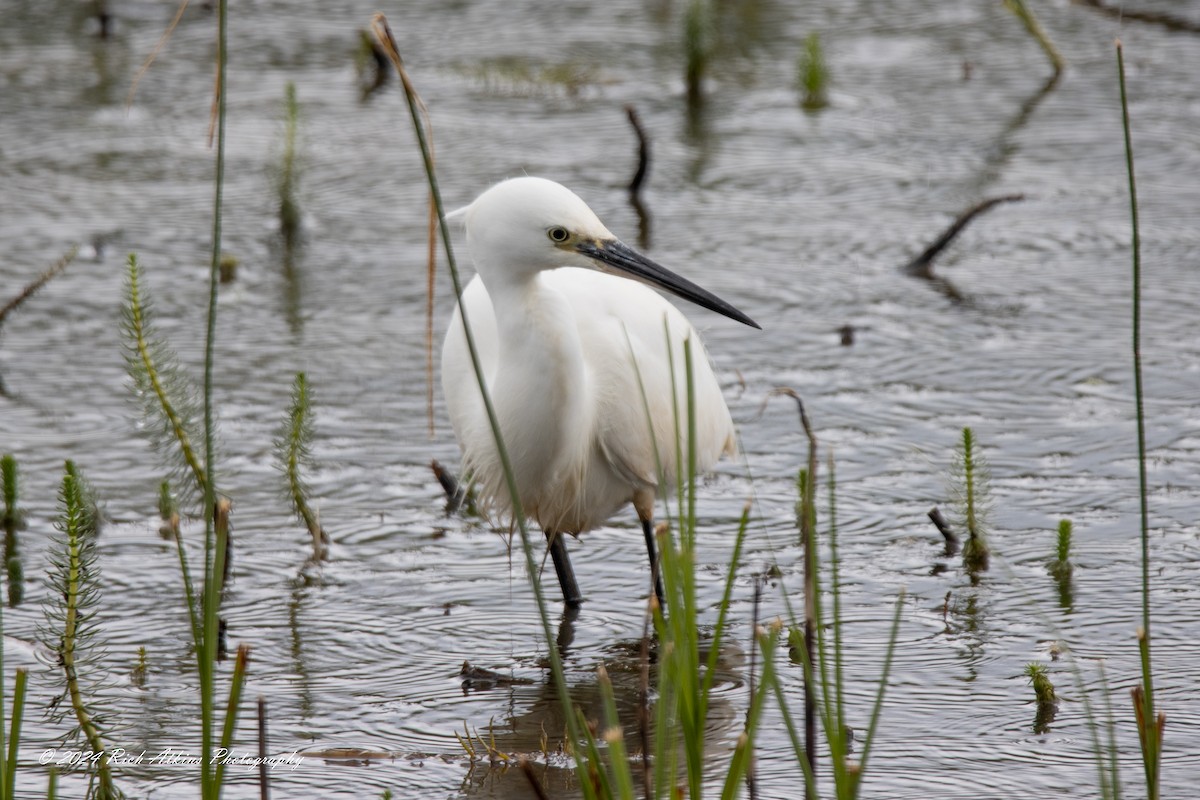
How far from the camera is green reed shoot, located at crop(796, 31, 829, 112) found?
670cm

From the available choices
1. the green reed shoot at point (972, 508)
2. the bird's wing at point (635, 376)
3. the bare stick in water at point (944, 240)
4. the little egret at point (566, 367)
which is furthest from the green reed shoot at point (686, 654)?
the bare stick in water at point (944, 240)

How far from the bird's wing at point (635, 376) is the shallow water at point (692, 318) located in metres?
0.30

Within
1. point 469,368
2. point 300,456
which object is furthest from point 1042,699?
point 300,456

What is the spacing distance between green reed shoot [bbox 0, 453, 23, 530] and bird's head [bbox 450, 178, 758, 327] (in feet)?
4.13

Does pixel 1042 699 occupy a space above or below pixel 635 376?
below

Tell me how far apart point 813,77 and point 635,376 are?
3.69 meters

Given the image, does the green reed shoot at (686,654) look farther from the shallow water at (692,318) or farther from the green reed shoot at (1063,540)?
the green reed shoot at (1063,540)

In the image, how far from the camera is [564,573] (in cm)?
348

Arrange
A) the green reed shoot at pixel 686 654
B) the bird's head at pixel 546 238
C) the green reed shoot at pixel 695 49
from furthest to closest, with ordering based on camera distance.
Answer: the green reed shoot at pixel 695 49, the bird's head at pixel 546 238, the green reed shoot at pixel 686 654

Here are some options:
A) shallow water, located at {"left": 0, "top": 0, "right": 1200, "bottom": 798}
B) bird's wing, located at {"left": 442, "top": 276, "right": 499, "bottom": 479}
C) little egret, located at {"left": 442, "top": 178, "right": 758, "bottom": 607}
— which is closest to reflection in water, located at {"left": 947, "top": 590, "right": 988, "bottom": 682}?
shallow water, located at {"left": 0, "top": 0, "right": 1200, "bottom": 798}

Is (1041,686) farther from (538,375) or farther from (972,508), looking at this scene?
(538,375)

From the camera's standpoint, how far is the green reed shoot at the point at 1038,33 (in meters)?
6.57

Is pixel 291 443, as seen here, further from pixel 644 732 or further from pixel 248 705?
pixel 644 732

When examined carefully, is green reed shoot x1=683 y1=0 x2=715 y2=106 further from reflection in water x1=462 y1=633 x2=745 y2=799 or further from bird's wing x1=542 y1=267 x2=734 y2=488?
reflection in water x1=462 y1=633 x2=745 y2=799
